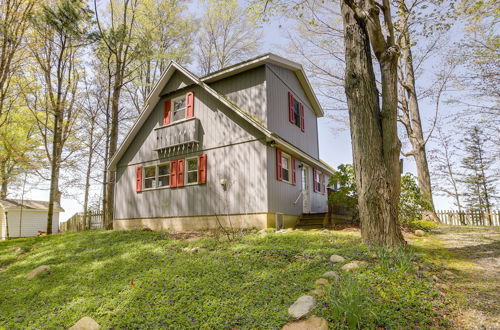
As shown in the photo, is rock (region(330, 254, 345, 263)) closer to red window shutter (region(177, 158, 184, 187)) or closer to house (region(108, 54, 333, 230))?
house (region(108, 54, 333, 230))

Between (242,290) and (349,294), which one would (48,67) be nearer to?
(242,290)

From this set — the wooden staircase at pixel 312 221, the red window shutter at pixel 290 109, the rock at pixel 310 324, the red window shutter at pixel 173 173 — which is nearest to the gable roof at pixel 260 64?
the red window shutter at pixel 290 109

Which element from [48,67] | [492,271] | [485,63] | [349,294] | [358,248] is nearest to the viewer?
[349,294]

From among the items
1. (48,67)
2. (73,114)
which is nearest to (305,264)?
(48,67)

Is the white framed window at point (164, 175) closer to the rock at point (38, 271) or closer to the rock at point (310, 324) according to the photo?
the rock at point (38, 271)

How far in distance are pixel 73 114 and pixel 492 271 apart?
21950mm

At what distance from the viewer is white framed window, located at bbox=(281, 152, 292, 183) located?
38.5ft

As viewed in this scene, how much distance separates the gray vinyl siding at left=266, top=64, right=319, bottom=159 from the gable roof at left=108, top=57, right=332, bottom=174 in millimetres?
796

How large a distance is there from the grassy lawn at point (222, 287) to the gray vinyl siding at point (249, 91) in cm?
518

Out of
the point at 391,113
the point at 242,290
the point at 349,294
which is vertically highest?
the point at 391,113

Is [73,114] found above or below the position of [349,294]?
above

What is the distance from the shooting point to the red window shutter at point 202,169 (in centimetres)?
1162

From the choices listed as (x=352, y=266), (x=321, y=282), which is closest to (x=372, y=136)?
(x=352, y=266)

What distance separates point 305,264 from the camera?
540 centimetres
